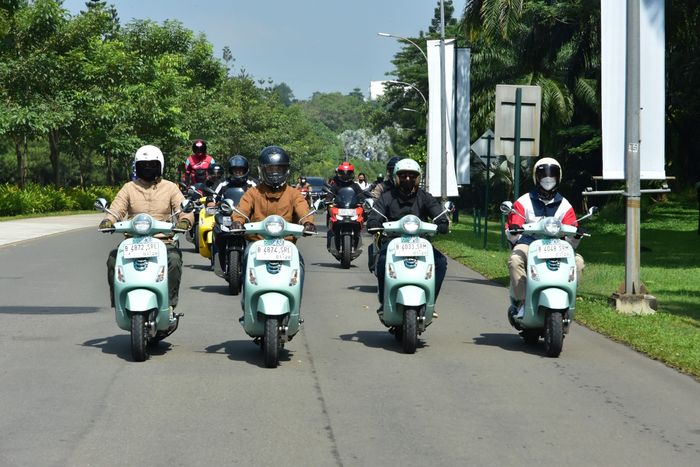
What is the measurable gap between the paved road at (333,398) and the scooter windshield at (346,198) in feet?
22.5

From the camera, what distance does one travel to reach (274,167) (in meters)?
10.5

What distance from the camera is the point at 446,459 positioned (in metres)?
6.54

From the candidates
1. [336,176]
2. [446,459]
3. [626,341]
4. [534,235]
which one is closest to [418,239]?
[534,235]

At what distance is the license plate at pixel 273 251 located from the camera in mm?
9734

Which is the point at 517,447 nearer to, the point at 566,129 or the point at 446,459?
the point at 446,459

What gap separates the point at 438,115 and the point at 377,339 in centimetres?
2238

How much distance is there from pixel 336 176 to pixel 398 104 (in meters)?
60.6

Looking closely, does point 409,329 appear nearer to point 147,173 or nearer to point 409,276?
point 409,276

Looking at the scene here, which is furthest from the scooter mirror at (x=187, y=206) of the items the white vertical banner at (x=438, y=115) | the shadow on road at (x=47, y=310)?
the white vertical banner at (x=438, y=115)

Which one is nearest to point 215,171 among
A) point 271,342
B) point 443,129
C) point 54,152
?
point 271,342

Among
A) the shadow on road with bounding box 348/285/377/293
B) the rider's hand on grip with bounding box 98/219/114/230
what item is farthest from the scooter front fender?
the shadow on road with bounding box 348/285/377/293

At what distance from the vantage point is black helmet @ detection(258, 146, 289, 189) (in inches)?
414

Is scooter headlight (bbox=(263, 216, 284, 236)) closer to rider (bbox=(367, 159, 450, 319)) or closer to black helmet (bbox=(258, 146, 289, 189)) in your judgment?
black helmet (bbox=(258, 146, 289, 189))

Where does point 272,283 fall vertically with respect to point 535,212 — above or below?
below
